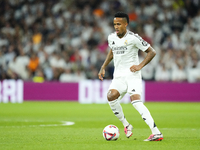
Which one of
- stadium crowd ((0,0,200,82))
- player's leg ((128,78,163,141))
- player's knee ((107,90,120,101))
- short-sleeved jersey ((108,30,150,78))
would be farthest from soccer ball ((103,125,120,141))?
stadium crowd ((0,0,200,82))

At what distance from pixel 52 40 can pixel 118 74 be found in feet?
49.1

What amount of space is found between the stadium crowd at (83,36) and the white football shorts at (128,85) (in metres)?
12.5

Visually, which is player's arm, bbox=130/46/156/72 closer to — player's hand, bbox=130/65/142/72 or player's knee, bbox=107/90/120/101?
player's hand, bbox=130/65/142/72

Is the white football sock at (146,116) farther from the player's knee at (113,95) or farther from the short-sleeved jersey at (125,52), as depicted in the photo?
the short-sleeved jersey at (125,52)

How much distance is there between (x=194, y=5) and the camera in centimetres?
2436

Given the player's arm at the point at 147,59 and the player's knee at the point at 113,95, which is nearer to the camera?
the player's arm at the point at 147,59

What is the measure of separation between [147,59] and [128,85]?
60 centimetres

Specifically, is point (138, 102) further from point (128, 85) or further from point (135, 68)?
point (135, 68)

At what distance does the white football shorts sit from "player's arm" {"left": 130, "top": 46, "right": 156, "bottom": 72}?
0.63 ft

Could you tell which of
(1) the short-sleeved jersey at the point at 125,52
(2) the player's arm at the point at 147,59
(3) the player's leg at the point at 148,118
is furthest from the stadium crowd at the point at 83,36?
(3) the player's leg at the point at 148,118

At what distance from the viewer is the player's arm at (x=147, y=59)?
7453mm

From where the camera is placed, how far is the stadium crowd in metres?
20.4

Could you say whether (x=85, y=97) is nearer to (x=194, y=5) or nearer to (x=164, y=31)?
(x=164, y=31)

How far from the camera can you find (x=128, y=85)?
7605 mm
